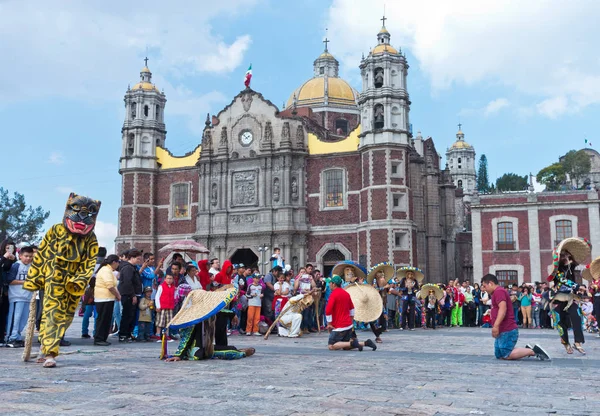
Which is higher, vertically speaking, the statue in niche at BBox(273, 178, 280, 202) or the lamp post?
the statue in niche at BBox(273, 178, 280, 202)

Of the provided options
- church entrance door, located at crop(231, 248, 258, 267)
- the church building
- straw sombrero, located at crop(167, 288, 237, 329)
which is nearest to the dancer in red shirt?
straw sombrero, located at crop(167, 288, 237, 329)

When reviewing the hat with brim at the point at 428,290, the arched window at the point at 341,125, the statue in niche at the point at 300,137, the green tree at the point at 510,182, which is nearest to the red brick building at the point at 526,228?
the statue in niche at the point at 300,137

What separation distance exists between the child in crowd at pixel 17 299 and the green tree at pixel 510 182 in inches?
3213

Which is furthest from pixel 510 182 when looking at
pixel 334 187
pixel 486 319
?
pixel 486 319

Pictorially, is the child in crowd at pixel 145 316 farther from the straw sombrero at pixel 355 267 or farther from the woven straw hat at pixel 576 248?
the woven straw hat at pixel 576 248

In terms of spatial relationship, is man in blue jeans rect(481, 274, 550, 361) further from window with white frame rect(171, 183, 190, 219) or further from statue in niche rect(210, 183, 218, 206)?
window with white frame rect(171, 183, 190, 219)

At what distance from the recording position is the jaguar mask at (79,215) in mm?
8406

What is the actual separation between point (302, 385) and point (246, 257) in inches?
1257

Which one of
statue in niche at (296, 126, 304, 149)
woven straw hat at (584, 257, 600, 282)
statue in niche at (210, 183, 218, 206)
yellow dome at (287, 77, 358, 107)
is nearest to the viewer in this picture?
woven straw hat at (584, 257, 600, 282)

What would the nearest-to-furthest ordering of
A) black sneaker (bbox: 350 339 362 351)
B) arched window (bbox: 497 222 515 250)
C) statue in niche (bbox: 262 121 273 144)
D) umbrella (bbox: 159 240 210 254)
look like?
black sneaker (bbox: 350 339 362 351), umbrella (bbox: 159 240 210 254), arched window (bbox: 497 222 515 250), statue in niche (bbox: 262 121 273 144)

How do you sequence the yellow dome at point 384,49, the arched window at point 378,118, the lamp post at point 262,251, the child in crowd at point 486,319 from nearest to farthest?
the child in crowd at point 486,319 → the lamp post at point 262,251 → the arched window at point 378,118 → the yellow dome at point 384,49

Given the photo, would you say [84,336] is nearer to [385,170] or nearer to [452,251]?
[385,170]

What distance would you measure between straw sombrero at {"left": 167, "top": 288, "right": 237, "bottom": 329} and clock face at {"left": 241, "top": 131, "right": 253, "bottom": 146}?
29327 millimetres

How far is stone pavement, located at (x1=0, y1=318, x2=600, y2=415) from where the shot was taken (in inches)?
207
